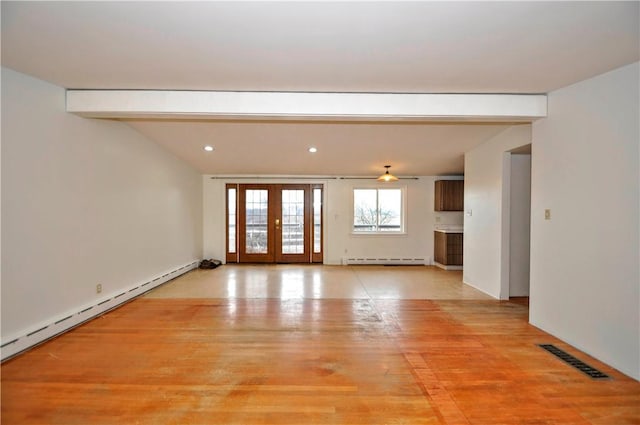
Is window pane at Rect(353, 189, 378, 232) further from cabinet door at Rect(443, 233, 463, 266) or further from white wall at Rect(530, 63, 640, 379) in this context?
white wall at Rect(530, 63, 640, 379)

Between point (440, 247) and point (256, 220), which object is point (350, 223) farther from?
point (256, 220)

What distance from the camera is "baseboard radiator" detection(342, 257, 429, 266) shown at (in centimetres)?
773

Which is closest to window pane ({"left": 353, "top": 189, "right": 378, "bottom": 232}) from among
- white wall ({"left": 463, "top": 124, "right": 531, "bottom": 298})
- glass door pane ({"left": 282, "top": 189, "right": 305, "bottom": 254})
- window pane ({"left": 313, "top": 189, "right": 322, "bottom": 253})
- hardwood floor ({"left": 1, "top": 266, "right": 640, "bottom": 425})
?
window pane ({"left": 313, "top": 189, "right": 322, "bottom": 253})

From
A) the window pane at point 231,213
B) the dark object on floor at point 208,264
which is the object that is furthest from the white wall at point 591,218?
the window pane at point 231,213

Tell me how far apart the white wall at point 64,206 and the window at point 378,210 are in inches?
179

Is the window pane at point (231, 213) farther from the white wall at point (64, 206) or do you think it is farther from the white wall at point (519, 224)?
Result: the white wall at point (519, 224)

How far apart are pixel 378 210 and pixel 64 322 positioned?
6274 millimetres

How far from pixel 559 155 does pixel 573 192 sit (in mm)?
441

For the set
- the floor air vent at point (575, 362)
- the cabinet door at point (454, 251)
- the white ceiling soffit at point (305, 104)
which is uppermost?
the white ceiling soffit at point (305, 104)

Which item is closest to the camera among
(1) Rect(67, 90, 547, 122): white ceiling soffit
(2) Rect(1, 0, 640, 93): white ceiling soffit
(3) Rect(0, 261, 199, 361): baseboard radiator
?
(2) Rect(1, 0, 640, 93): white ceiling soffit

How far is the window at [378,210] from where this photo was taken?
25.7ft

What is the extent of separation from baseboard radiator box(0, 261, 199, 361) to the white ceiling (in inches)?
95.9

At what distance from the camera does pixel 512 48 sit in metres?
2.39

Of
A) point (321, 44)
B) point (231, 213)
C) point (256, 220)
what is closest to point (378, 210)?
point (256, 220)
